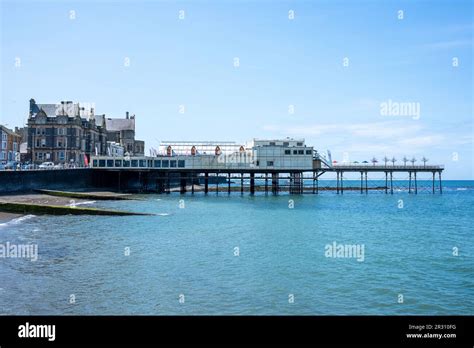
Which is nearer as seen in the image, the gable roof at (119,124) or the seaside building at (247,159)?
the seaside building at (247,159)

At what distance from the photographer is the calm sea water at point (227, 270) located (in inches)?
626

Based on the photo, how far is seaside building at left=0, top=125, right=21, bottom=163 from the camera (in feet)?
259

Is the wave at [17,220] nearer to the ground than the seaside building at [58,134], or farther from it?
nearer to the ground

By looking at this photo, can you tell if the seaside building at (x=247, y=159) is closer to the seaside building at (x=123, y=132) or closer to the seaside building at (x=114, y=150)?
the seaside building at (x=114, y=150)

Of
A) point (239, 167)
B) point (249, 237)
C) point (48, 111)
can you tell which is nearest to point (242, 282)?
point (249, 237)

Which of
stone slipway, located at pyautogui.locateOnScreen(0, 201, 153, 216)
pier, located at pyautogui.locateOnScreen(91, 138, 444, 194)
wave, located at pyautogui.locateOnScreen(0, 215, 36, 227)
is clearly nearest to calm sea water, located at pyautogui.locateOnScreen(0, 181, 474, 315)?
wave, located at pyautogui.locateOnScreen(0, 215, 36, 227)

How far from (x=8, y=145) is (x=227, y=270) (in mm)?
76676

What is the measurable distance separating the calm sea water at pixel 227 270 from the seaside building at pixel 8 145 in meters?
48.5

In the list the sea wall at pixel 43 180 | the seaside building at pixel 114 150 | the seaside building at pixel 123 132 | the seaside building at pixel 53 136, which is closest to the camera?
the sea wall at pixel 43 180

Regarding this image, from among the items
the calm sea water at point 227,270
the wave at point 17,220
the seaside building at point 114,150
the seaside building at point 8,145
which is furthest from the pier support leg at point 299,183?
the wave at point 17,220

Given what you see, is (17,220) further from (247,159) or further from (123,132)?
(123,132)
